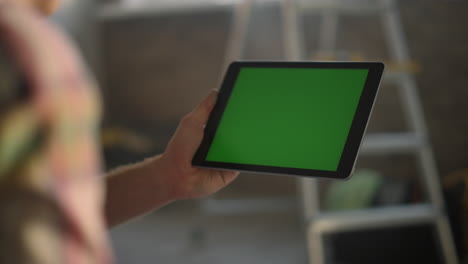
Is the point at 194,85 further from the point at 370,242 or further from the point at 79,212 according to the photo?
the point at 79,212

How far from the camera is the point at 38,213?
42cm

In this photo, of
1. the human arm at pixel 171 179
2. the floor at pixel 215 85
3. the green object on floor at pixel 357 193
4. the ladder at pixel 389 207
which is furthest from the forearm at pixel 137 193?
the floor at pixel 215 85

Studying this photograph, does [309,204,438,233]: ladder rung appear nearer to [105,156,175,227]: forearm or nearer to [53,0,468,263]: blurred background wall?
[53,0,468,263]: blurred background wall

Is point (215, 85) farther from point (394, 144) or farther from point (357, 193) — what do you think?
point (394, 144)

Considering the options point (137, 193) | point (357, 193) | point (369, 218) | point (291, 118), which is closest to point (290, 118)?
point (291, 118)

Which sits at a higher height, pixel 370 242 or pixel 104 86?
pixel 104 86

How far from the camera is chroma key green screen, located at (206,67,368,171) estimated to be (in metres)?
0.83

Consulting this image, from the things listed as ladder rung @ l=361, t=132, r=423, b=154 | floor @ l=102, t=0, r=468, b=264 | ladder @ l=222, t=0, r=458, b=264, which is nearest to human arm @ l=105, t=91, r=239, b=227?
ladder @ l=222, t=0, r=458, b=264


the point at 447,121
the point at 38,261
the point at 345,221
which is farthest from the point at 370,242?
the point at 38,261

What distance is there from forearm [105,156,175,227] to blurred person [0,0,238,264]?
1.49 ft

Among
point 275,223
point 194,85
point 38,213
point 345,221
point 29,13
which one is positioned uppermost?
point 29,13

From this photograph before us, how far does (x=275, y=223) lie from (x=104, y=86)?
1.31 m

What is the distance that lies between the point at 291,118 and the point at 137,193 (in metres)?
0.29

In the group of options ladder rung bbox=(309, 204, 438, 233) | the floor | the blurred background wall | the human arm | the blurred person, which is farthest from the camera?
the floor
